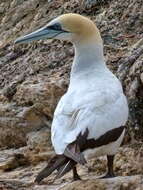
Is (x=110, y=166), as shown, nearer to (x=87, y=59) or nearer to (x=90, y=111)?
(x=90, y=111)

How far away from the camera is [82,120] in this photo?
6.40 m

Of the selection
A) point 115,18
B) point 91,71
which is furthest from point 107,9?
point 91,71

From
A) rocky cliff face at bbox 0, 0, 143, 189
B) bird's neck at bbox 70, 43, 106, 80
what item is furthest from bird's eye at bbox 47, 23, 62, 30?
rocky cliff face at bbox 0, 0, 143, 189

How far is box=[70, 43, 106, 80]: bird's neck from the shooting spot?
741 cm

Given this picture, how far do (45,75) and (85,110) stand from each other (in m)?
2.66

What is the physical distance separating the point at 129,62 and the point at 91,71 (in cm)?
104

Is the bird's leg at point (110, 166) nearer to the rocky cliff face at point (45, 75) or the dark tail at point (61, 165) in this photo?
the rocky cliff face at point (45, 75)

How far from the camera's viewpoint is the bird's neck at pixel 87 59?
24.3 ft

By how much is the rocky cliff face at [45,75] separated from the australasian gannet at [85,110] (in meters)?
0.63

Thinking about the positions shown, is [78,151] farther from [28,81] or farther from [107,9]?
[107,9]

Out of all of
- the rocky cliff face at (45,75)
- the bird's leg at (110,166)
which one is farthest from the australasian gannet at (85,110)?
the rocky cliff face at (45,75)

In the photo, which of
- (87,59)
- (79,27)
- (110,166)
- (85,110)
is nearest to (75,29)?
(79,27)

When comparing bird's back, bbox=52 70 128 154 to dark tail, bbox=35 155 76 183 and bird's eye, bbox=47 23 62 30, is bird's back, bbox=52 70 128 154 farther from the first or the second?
bird's eye, bbox=47 23 62 30

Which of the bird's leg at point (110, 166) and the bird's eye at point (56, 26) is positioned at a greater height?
the bird's eye at point (56, 26)
